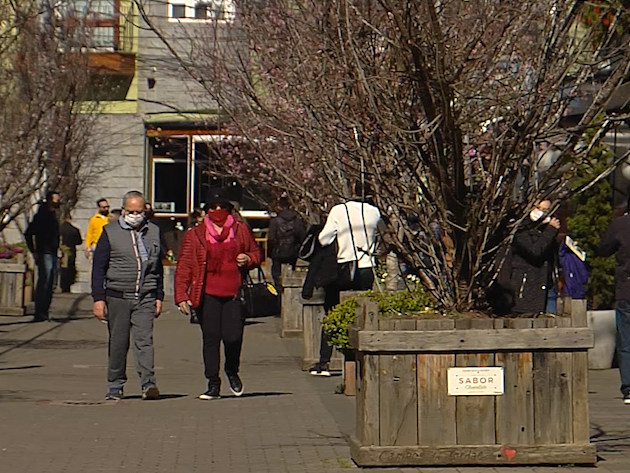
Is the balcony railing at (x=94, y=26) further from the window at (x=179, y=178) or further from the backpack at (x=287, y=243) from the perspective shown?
the backpack at (x=287, y=243)

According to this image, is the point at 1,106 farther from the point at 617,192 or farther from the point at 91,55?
the point at 617,192

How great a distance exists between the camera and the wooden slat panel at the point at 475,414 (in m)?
8.52

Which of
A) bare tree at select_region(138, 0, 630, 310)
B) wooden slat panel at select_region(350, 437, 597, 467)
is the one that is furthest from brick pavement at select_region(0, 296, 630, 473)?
bare tree at select_region(138, 0, 630, 310)

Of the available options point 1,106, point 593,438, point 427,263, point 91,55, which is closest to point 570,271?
point 593,438

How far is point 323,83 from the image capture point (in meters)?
9.45

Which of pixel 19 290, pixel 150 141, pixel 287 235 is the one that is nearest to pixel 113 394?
pixel 287 235

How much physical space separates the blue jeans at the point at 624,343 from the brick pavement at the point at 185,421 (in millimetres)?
214

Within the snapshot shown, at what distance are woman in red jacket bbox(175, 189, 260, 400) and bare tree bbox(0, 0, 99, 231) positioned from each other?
5.44 metres

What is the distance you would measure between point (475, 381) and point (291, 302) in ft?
30.9

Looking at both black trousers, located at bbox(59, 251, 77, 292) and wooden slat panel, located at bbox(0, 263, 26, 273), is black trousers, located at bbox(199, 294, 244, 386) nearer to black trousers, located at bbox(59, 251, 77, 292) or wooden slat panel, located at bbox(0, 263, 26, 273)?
wooden slat panel, located at bbox(0, 263, 26, 273)

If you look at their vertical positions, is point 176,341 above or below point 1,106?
below

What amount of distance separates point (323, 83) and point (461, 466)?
2682mm

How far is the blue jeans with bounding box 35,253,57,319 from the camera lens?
20.4 metres

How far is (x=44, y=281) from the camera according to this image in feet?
67.1
